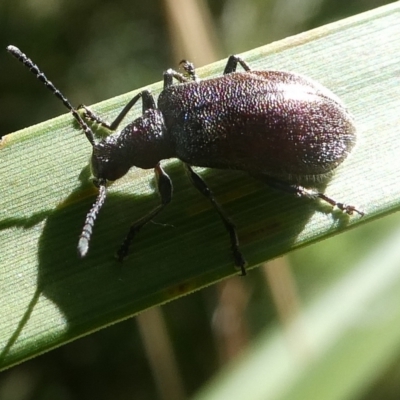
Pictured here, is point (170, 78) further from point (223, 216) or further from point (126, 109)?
point (223, 216)

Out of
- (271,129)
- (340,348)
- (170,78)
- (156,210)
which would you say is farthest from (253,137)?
(340,348)

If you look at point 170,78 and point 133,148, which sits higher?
point 170,78

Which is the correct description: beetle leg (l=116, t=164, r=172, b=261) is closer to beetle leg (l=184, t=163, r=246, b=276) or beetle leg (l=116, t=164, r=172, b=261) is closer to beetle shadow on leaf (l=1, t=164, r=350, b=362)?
beetle shadow on leaf (l=1, t=164, r=350, b=362)

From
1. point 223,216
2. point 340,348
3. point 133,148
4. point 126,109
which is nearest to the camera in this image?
point 340,348

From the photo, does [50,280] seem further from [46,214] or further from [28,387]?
[28,387]

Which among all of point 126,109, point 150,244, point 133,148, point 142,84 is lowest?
point 150,244

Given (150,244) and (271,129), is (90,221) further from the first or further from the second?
(271,129)

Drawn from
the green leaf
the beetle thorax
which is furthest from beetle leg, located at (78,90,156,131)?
the green leaf

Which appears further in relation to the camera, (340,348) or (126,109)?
(126,109)

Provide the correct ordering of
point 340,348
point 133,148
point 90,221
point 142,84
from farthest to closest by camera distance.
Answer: point 142,84 < point 133,148 < point 90,221 < point 340,348
